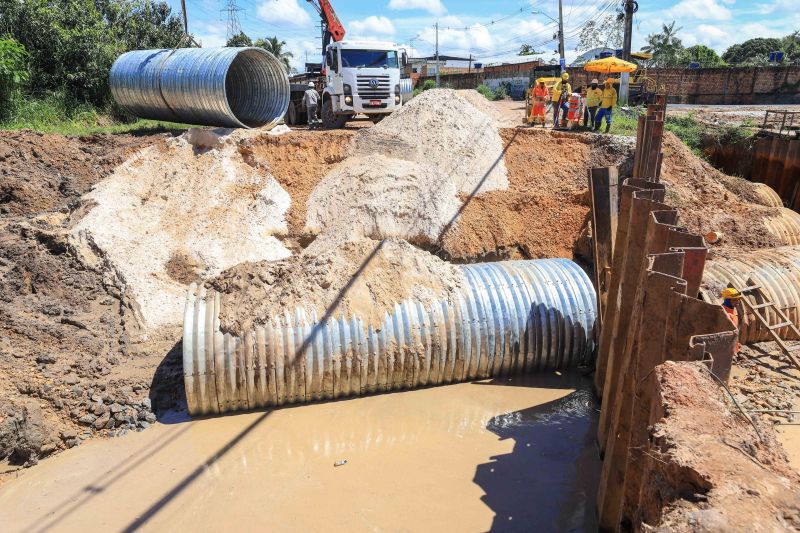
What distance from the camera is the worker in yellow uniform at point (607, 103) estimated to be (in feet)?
46.9

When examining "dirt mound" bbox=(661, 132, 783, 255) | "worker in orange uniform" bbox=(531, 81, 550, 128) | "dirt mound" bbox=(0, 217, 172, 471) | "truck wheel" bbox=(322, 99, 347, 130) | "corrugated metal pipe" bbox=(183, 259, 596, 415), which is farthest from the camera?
"truck wheel" bbox=(322, 99, 347, 130)

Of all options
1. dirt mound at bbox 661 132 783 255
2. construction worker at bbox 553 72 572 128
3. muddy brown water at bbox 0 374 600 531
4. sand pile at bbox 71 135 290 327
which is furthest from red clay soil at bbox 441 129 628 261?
muddy brown water at bbox 0 374 600 531

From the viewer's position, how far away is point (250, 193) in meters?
12.7

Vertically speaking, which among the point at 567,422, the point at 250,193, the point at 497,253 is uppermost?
the point at 250,193

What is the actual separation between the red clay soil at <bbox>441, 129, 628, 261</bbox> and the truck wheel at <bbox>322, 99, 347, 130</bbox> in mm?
6590

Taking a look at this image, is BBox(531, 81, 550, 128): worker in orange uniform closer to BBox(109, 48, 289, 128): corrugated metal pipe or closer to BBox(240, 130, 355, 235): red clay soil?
BBox(240, 130, 355, 235): red clay soil

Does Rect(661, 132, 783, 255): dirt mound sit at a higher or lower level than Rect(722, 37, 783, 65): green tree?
lower

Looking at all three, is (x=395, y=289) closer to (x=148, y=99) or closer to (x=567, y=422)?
(x=567, y=422)

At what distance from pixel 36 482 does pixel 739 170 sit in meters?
19.2

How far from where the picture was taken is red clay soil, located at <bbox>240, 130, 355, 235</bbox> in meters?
13.0

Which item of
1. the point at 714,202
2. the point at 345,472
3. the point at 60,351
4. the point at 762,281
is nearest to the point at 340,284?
the point at 345,472

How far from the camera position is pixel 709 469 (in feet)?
8.82

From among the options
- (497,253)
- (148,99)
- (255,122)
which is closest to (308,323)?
(497,253)

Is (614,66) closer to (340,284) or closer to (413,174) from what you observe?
(413,174)
